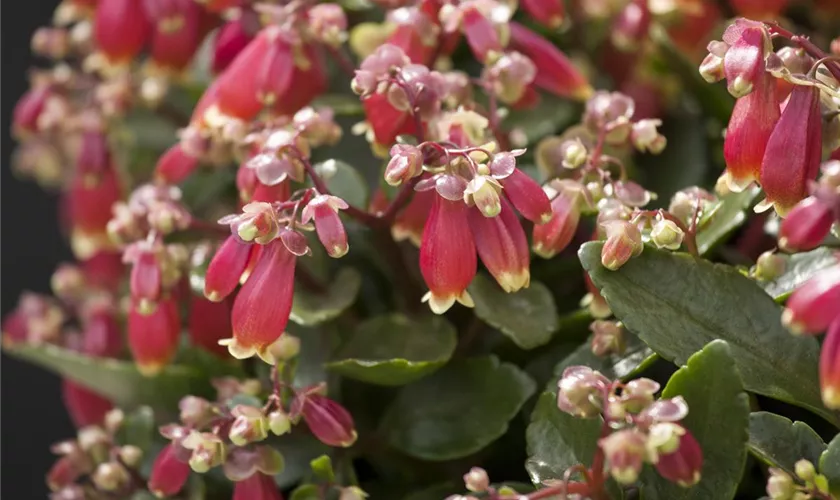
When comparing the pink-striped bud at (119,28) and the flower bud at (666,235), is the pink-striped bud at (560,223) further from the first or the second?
the pink-striped bud at (119,28)

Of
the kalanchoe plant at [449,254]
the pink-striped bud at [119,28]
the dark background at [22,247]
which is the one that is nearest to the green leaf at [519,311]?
the kalanchoe plant at [449,254]

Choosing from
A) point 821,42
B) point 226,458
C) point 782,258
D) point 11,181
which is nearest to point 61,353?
point 226,458

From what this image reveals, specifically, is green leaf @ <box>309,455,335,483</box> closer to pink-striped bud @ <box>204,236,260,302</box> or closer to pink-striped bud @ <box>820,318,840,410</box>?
pink-striped bud @ <box>204,236,260,302</box>

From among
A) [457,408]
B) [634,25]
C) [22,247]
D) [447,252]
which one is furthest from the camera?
[22,247]

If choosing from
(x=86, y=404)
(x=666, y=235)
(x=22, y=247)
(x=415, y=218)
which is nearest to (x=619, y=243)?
(x=666, y=235)

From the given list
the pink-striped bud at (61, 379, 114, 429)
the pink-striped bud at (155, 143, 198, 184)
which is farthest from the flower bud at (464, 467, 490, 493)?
the pink-striped bud at (61, 379, 114, 429)

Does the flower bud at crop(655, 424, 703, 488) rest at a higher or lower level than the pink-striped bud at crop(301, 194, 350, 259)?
lower

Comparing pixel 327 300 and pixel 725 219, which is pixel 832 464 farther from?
pixel 327 300
